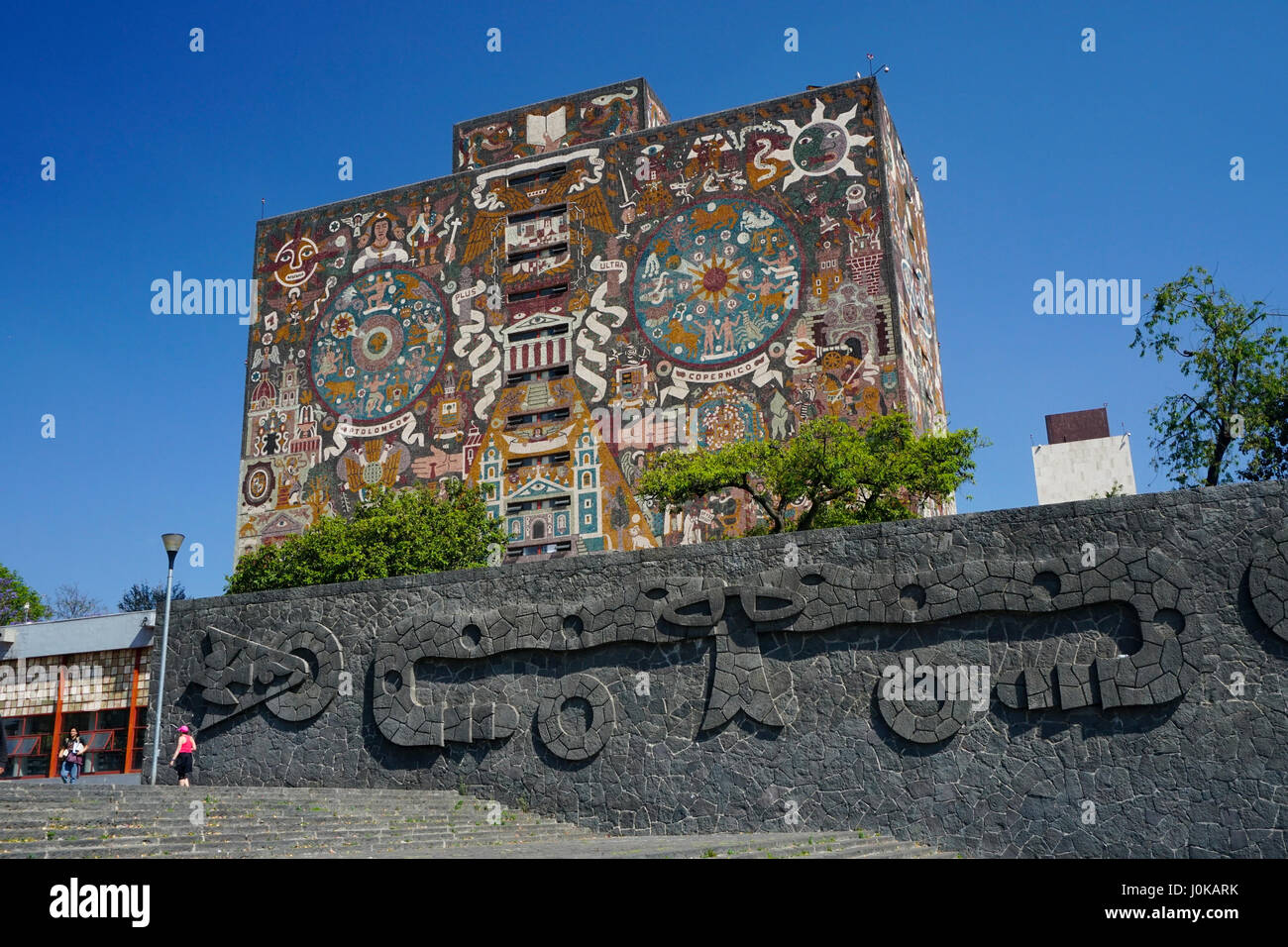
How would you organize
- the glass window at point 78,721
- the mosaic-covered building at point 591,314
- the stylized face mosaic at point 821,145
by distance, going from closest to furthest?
the glass window at point 78,721 → the mosaic-covered building at point 591,314 → the stylized face mosaic at point 821,145

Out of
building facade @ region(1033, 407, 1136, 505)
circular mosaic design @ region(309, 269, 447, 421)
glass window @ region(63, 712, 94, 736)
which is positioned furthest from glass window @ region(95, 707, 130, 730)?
building facade @ region(1033, 407, 1136, 505)

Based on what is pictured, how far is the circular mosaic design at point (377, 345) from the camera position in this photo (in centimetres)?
2970

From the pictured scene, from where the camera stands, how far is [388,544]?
25672mm

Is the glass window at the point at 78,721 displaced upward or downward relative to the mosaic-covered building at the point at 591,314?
downward

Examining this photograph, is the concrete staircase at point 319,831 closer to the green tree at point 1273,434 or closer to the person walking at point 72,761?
the person walking at point 72,761

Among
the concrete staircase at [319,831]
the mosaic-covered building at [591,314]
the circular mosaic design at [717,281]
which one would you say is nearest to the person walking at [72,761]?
the concrete staircase at [319,831]

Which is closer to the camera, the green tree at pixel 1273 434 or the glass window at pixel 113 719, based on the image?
the green tree at pixel 1273 434

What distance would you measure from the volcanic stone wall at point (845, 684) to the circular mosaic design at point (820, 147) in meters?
14.8

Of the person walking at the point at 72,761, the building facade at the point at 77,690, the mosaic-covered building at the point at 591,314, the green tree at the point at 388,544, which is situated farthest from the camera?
the mosaic-covered building at the point at 591,314

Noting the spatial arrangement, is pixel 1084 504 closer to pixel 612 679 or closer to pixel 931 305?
pixel 612 679

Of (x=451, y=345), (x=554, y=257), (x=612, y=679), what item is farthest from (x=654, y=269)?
(x=612, y=679)

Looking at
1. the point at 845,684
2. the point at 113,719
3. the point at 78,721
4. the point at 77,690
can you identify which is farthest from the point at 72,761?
the point at 845,684

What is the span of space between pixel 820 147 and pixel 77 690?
68.4 ft

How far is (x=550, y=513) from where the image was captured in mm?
27391
